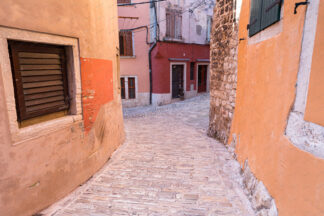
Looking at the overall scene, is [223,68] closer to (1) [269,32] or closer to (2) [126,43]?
(1) [269,32]

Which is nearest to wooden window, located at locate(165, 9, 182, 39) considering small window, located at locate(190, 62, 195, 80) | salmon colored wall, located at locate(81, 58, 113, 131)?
small window, located at locate(190, 62, 195, 80)

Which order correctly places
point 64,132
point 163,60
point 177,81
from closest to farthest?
point 64,132
point 163,60
point 177,81

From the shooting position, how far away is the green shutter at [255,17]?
11.7ft

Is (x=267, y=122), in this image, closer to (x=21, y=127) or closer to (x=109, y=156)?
(x=21, y=127)

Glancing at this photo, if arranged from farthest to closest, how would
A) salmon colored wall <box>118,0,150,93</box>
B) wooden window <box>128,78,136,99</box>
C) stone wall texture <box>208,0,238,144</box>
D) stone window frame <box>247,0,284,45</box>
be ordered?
wooden window <box>128,78,136,99</box>, salmon colored wall <box>118,0,150,93</box>, stone wall texture <box>208,0,238,144</box>, stone window frame <box>247,0,284,45</box>

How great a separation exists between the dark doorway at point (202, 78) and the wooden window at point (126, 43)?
5.72 metres

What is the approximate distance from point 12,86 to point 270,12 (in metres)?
3.59

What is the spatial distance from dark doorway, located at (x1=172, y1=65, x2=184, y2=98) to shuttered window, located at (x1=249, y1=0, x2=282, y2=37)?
36.5 feet

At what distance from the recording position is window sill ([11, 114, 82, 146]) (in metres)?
2.76

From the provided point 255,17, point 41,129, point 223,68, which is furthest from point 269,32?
point 41,129

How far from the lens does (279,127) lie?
2.62m

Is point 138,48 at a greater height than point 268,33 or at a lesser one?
greater

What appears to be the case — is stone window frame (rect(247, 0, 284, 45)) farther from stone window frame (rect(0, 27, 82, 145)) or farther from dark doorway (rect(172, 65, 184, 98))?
dark doorway (rect(172, 65, 184, 98))

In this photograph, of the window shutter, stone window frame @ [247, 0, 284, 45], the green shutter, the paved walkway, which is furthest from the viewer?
the window shutter
